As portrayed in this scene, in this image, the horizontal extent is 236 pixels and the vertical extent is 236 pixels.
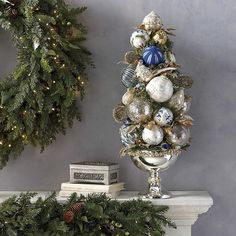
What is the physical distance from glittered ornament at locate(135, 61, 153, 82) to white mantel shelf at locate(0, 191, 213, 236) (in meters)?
0.46

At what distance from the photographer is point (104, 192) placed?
7.66 ft

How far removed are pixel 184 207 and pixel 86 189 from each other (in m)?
0.38

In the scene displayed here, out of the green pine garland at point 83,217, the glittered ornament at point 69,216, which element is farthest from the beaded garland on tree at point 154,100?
the glittered ornament at point 69,216

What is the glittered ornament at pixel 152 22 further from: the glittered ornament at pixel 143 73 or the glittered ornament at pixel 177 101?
the glittered ornament at pixel 177 101

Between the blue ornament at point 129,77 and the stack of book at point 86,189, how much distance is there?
15.7 inches

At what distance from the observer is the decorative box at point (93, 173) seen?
7.79 ft

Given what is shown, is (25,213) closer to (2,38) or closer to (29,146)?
(29,146)

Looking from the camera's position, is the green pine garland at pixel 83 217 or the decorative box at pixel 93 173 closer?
the green pine garland at pixel 83 217

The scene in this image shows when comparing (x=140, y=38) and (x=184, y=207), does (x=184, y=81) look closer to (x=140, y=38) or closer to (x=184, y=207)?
(x=140, y=38)

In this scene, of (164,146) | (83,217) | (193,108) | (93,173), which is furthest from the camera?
(193,108)

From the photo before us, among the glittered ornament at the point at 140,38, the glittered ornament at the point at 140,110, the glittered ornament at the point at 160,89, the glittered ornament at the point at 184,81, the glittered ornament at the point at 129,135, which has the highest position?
the glittered ornament at the point at 140,38

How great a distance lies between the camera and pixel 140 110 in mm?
2262

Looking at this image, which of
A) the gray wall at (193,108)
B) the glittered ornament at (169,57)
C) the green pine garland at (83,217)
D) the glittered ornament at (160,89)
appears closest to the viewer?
the green pine garland at (83,217)

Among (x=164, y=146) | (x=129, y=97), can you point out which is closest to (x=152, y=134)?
(x=164, y=146)
